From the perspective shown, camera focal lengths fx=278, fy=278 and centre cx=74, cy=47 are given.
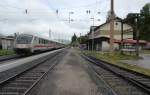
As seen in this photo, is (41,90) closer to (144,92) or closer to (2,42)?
(144,92)

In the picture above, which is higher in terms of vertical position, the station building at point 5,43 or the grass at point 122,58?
the station building at point 5,43

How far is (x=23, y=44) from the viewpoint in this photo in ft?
120

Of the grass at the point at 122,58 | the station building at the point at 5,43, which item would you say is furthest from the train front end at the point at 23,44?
the station building at the point at 5,43

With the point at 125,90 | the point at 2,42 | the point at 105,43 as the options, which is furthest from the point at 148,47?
the point at 125,90

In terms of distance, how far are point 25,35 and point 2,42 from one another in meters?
26.8

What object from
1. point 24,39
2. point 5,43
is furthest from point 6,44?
point 24,39

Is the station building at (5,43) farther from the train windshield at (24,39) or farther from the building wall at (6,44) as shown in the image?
the train windshield at (24,39)

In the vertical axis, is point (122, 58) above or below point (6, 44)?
below

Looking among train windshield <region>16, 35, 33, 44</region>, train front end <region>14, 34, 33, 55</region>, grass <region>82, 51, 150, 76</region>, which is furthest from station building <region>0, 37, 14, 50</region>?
grass <region>82, 51, 150, 76</region>

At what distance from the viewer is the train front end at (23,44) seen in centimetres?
3638

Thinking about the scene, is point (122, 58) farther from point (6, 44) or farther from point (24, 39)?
point (6, 44)

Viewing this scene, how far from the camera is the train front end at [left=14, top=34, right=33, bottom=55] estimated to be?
Answer: 36.4 metres

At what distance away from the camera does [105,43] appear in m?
69.6

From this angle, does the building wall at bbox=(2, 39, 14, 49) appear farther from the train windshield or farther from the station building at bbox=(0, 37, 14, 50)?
the train windshield
